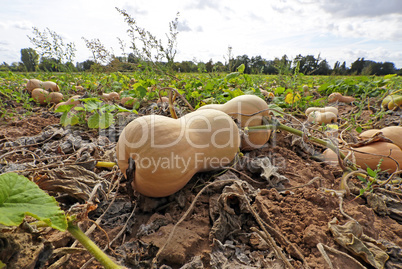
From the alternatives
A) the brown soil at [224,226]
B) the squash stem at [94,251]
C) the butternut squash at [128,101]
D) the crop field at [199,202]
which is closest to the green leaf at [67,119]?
the crop field at [199,202]

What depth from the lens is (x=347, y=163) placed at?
159 centimetres

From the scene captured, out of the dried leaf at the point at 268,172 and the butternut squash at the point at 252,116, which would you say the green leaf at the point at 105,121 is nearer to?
the butternut squash at the point at 252,116

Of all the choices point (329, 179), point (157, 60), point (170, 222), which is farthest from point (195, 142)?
point (157, 60)

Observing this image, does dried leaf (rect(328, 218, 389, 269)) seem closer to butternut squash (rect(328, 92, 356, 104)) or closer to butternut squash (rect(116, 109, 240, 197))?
butternut squash (rect(116, 109, 240, 197))

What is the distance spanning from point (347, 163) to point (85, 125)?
8.38 feet

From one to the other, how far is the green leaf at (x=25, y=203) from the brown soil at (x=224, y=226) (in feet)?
0.52

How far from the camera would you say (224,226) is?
3.38 feet

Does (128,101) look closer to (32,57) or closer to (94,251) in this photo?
(94,251)

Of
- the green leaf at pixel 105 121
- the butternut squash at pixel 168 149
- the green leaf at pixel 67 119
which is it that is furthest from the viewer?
the green leaf at pixel 67 119

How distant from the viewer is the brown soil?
2.91 feet

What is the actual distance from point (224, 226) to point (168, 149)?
1.55ft

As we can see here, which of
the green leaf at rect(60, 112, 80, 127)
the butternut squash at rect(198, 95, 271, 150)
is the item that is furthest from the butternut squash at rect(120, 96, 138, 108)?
the butternut squash at rect(198, 95, 271, 150)

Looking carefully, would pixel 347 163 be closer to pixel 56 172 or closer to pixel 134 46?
pixel 56 172

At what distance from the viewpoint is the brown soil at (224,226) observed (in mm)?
886
